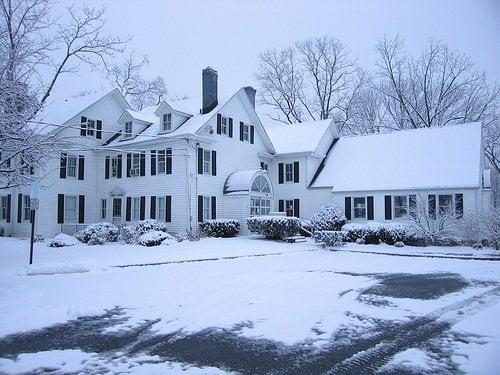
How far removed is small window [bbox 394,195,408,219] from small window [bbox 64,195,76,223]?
20.3 meters

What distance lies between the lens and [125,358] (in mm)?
5516

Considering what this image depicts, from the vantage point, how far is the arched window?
27.0 metres

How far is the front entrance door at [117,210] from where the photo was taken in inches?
1104

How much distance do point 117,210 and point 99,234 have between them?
22.1 feet

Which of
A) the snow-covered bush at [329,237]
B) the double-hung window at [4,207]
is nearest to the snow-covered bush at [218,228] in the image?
the snow-covered bush at [329,237]

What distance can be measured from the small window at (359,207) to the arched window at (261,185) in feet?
18.9

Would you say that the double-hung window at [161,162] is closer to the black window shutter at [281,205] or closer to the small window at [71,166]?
the small window at [71,166]

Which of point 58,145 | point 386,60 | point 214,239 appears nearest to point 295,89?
point 386,60

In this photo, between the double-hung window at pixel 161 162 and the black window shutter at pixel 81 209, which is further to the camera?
the black window shutter at pixel 81 209

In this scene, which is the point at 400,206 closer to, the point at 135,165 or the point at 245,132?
the point at 245,132

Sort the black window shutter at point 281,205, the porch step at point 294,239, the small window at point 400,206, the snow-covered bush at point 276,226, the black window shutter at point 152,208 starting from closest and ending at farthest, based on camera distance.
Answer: the porch step at point 294,239, the snow-covered bush at point 276,226, the small window at point 400,206, the black window shutter at point 152,208, the black window shutter at point 281,205

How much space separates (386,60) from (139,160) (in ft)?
97.7

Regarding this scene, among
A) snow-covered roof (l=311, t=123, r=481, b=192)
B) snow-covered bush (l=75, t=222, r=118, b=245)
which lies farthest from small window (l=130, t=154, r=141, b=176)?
snow-covered roof (l=311, t=123, r=481, b=192)

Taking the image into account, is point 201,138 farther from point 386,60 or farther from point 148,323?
point 386,60
